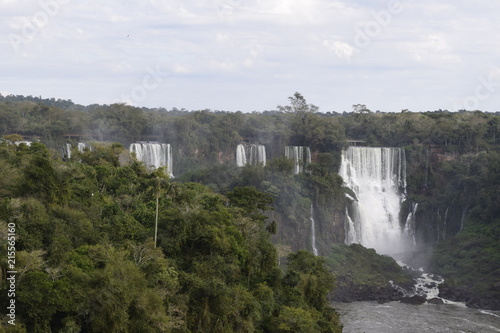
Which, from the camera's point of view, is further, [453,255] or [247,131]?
[247,131]

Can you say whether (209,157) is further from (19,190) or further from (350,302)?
(19,190)

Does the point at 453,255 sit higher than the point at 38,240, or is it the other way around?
the point at 38,240

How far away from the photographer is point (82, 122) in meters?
54.8

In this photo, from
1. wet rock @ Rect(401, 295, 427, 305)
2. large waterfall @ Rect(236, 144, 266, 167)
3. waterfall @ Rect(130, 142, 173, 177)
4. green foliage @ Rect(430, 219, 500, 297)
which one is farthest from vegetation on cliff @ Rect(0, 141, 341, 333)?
large waterfall @ Rect(236, 144, 266, 167)

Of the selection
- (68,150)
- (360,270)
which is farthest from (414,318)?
(68,150)

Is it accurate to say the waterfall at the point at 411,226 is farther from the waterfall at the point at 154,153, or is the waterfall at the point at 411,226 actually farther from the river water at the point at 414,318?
the waterfall at the point at 154,153

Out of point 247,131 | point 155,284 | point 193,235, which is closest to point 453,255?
point 247,131

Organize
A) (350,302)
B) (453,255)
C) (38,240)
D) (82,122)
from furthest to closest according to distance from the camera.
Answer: (82,122), (453,255), (350,302), (38,240)

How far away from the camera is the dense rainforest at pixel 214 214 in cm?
2044

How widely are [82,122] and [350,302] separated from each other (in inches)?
1040

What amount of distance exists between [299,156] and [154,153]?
12.8 m

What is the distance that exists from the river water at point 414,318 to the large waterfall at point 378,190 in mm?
15803

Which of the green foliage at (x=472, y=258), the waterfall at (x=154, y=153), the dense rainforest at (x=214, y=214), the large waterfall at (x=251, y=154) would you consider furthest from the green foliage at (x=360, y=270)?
the waterfall at (x=154, y=153)

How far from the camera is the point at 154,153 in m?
52.5
